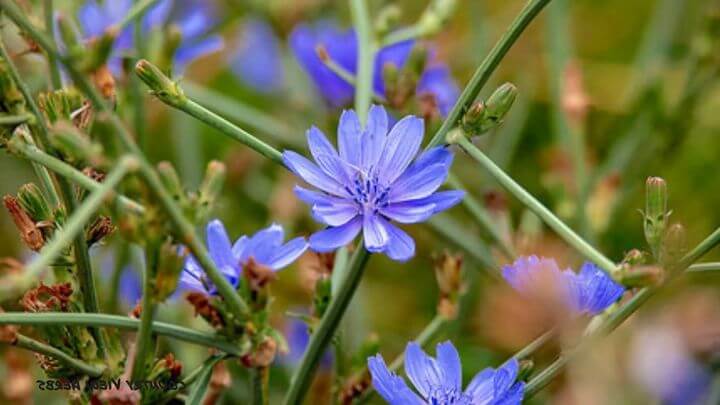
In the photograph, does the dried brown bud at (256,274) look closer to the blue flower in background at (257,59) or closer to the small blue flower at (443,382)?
the small blue flower at (443,382)

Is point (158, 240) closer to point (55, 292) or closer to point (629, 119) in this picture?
point (55, 292)

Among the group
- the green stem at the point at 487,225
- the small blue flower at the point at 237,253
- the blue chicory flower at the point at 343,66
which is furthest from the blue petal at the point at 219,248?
the blue chicory flower at the point at 343,66

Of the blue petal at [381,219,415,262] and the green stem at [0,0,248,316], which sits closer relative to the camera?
the green stem at [0,0,248,316]

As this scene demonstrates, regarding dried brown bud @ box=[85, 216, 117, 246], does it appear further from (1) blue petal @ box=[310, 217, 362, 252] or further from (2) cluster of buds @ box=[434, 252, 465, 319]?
(2) cluster of buds @ box=[434, 252, 465, 319]

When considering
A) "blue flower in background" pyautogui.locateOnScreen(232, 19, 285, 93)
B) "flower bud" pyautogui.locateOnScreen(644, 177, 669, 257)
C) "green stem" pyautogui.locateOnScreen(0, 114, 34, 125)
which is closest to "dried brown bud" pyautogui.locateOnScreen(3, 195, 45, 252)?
"green stem" pyautogui.locateOnScreen(0, 114, 34, 125)

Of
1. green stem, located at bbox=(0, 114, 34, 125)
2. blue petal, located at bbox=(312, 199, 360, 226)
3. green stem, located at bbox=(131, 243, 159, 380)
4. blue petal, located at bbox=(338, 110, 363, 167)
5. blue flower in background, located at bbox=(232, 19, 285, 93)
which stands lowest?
green stem, located at bbox=(131, 243, 159, 380)

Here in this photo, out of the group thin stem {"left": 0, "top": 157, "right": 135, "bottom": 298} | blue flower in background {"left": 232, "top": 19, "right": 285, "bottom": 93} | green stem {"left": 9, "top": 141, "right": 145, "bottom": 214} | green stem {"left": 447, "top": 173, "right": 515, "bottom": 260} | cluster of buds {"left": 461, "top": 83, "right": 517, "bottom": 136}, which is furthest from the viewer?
blue flower in background {"left": 232, "top": 19, "right": 285, "bottom": 93}

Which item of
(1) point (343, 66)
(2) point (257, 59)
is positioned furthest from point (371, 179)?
(2) point (257, 59)
